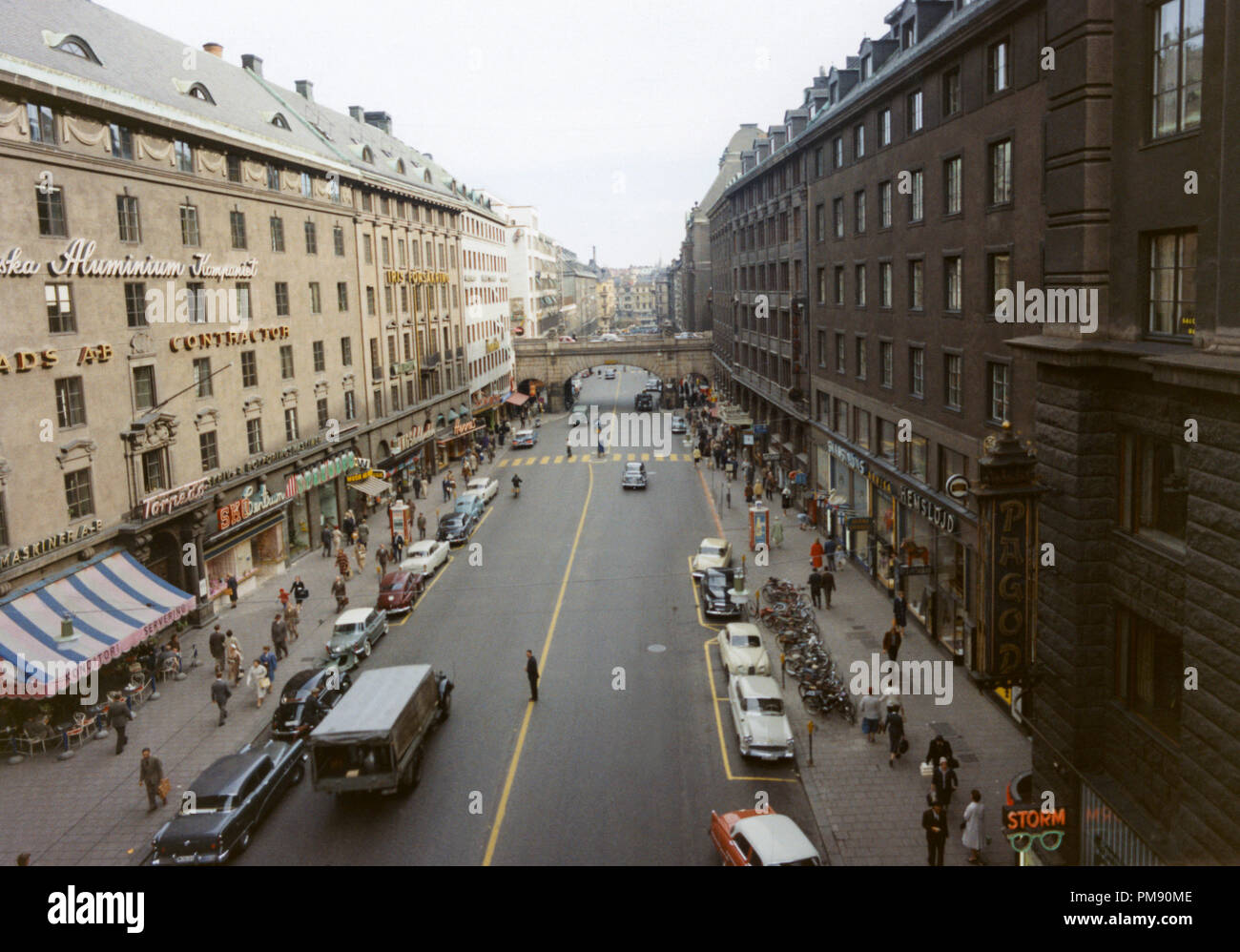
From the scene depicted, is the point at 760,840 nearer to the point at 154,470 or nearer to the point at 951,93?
the point at 951,93

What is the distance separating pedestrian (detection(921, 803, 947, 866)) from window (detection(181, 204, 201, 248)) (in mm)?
32666

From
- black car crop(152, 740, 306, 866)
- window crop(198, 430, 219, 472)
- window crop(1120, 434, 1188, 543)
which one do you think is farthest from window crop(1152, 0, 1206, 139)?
window crop(198, 430, 219, 472)

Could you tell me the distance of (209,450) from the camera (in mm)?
36719

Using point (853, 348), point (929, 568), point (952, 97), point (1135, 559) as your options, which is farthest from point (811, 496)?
point (1135, 559)

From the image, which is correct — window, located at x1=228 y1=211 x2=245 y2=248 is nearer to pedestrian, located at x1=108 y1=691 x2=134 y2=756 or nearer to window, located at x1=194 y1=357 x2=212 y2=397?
window, located at x1=194 y1=357 x2=212 y2=397

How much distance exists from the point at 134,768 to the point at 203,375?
17.9m

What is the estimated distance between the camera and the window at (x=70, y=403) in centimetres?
2798

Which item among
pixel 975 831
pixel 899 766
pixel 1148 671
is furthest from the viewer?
pixel 899 766

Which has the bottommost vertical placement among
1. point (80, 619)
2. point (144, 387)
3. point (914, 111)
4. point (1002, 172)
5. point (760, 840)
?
point (760, 840)

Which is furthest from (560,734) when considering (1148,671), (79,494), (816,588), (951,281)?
(951,281)

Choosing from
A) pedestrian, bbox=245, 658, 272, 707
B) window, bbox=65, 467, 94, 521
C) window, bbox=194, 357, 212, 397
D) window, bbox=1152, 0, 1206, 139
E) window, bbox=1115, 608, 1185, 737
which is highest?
window, bbox=1152, 0, 1206, 139

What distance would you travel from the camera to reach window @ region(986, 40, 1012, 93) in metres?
23.7

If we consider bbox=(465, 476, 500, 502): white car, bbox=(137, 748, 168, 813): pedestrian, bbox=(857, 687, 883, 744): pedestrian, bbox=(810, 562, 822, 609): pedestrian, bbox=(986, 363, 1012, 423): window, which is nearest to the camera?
bbox=(137, 748, 168, 813): pedestrian

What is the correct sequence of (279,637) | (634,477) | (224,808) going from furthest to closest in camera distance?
(634,477) < (279,637) < (224,808)
